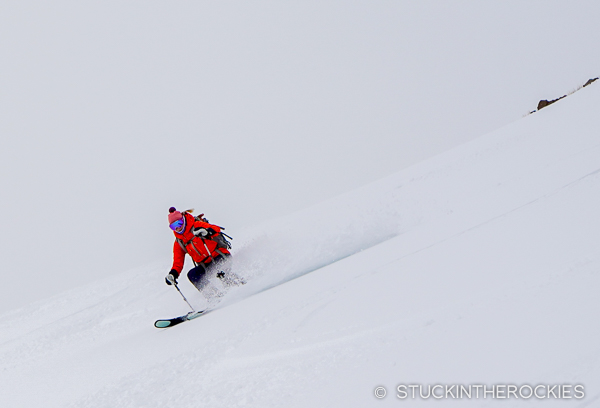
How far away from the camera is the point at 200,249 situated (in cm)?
788

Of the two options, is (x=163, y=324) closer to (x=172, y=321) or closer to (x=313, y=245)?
(x=172, y=321)

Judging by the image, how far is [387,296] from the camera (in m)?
4.27

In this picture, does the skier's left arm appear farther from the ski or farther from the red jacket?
the ski

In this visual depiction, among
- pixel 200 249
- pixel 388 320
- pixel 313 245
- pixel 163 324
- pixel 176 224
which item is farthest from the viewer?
pixel 313 245

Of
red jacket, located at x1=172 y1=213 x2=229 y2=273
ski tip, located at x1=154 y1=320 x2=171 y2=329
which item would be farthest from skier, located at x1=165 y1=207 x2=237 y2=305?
ski tip, located at x1=154 y1=320 x2=171 y2=329

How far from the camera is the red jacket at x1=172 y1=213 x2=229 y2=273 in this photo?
308 inches

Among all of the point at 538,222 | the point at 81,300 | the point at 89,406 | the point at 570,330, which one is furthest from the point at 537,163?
the point at 81,300

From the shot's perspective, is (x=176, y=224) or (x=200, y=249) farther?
(x=200, y=249)

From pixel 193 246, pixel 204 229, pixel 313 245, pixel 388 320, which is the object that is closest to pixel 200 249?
pixel 193 246

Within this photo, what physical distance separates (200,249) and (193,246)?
0.14 m

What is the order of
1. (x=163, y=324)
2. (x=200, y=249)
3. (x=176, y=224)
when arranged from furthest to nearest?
(x=200, y=249), (x=176, y=224), (x=163, y=324)

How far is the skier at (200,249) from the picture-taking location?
25.5ft

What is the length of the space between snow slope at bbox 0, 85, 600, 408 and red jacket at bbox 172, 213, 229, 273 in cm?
80

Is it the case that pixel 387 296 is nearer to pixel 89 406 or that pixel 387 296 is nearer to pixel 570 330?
pixel 570 330
